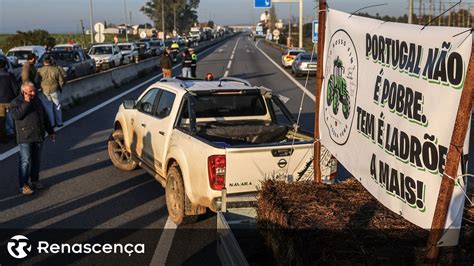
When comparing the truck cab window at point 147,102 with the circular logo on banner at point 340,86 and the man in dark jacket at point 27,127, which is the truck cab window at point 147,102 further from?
the circular logo on banner at point 340,86

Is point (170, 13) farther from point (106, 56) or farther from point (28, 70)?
point (28, 70)

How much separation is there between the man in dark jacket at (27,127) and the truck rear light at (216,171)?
136 inches

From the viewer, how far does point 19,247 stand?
6.11 m

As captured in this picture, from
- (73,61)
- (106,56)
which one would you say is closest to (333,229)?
(73,61)

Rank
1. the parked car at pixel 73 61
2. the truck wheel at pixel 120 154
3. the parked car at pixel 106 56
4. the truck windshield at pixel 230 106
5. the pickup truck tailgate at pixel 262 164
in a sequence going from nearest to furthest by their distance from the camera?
the pickup truck tailgate at pixel 262 164, the truck windshield at pixel 230 106, the truck wheel at pixel 120 154, the parked car at pixel 73 61, the parked car at pixel 106 56

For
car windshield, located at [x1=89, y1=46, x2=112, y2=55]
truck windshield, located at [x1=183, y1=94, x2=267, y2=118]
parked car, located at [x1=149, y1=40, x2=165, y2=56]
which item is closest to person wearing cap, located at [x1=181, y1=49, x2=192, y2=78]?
car windshield, located at [x1=89, y1=46, x2=112, y2=55]

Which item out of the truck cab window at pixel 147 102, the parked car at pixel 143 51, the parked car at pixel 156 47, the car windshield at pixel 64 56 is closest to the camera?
the truck cab window at pixel 147 102

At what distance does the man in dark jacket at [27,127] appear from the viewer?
802cm

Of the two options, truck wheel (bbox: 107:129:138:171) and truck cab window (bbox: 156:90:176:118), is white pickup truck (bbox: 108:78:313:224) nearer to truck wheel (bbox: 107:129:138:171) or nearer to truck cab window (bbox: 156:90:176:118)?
truck cab window (bbox: 156:90:176:118)

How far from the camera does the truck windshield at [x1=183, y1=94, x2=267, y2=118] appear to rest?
756cm

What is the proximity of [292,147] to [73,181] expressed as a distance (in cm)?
432

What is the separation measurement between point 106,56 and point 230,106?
96.2 feet

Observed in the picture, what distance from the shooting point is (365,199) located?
4.75 meters

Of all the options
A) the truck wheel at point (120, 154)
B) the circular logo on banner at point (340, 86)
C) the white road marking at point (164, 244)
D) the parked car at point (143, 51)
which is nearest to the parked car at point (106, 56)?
the parked car at point (143, 51)
